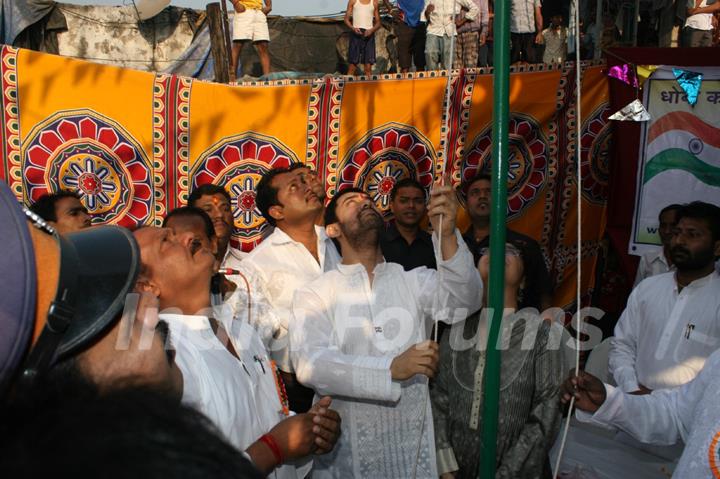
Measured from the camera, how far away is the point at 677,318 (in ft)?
11.7

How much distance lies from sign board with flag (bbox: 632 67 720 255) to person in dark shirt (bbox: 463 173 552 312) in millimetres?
1026

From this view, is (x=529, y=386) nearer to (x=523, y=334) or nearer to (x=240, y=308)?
(x=523, y=334)

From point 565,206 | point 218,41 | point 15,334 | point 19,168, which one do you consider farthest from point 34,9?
point 15,334

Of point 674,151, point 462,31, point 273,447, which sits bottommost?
point 273,447

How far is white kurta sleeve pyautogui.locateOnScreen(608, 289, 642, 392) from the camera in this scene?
11.5 feet

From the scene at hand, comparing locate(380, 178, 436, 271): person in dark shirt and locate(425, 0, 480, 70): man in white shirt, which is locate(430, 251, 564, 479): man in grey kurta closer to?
locate(380, 178, 436, 271): person in dark shirt

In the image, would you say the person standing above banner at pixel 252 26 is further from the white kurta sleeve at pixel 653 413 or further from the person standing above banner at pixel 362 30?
the white kurta sleeve at pixel 653 413

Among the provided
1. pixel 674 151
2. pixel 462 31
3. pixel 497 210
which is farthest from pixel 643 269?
pixel 462 31

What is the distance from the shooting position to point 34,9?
29.4ft

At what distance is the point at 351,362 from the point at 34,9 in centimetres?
800

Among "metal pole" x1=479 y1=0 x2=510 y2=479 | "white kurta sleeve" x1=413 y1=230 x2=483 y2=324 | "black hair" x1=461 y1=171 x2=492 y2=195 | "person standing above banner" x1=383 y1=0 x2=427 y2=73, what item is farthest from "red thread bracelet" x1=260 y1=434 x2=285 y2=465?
"person standing above banner" x1=383 y1=0 x2=427 y2=73

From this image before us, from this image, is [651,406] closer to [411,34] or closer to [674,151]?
[674,151]

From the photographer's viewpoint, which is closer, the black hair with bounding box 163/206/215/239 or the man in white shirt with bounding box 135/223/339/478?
the man in white shirt with bounding box 135/223/339/478

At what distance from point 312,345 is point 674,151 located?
3209mm
